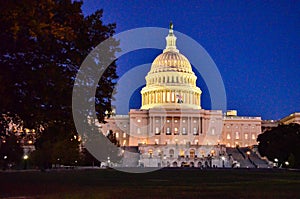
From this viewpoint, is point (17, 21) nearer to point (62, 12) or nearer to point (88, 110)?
point (62, 12)

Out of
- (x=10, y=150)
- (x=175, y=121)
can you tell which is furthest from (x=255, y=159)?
(x=10, y=150)

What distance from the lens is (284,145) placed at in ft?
305

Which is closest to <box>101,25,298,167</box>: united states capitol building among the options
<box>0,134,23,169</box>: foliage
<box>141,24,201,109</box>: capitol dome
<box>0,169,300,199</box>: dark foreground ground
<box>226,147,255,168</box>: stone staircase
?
<box>141,24,201,109</box>: capitol dome

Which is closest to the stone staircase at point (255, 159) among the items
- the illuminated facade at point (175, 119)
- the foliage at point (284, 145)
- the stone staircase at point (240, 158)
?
the stone staircase at point (240, 158)

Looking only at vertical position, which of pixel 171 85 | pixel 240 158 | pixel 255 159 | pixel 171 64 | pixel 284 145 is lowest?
pixel 255 159

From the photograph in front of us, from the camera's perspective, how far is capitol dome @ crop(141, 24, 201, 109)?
526 feet

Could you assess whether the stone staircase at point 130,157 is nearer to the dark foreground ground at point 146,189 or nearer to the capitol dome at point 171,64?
the capitol dome at point 171,64

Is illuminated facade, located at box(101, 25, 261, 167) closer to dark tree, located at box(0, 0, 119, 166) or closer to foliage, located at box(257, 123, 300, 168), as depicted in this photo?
foliage, located at box(257, 123, 300, 168)

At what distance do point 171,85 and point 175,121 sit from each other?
11.8m

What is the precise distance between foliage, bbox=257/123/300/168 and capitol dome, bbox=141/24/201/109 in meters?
53.9

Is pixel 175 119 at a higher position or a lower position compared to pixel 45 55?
higher

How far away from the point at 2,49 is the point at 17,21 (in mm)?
2928

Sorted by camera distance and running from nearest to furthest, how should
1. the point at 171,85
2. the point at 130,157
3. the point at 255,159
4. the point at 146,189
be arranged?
the point at 146,189 < the point at 255,159 < the point at 130,157 < the point at 171,85

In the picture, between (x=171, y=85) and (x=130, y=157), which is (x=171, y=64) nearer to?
(x=171, y=85)
